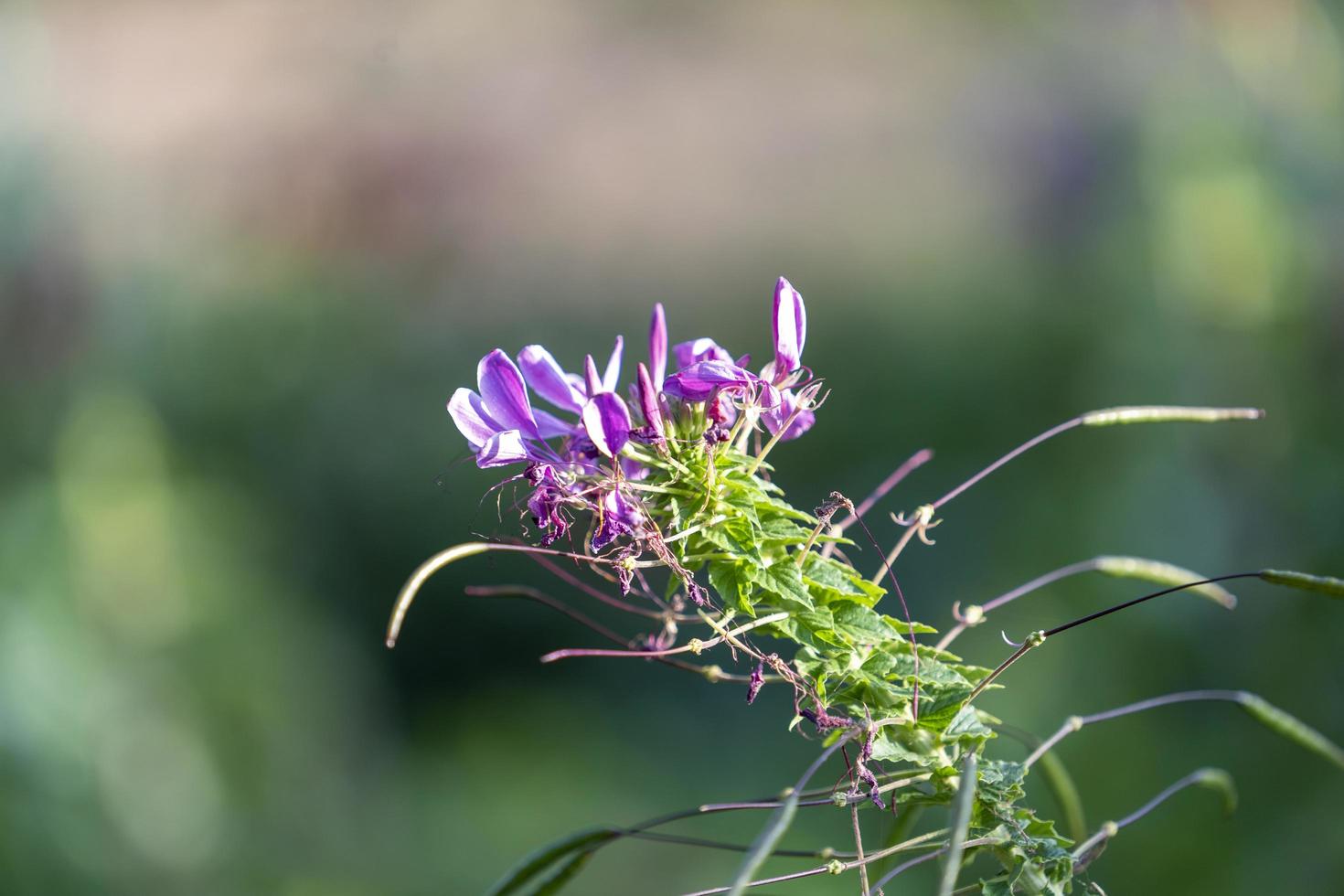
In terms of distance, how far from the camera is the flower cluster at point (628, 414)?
669 millimetres

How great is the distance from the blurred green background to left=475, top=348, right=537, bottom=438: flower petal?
0.96m

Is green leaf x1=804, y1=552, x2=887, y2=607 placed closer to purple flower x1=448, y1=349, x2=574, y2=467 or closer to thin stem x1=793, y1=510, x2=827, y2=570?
thin stem x1=793, y1=510, x2=827, y2=570

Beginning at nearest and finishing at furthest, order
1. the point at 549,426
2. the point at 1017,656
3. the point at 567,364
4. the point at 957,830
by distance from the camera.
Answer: the point at 957,830
the point at 1017,656
the point at 549,426
the point at 567,364

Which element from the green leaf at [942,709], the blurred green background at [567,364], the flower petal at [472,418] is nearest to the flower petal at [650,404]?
the flower petal at [472,418]

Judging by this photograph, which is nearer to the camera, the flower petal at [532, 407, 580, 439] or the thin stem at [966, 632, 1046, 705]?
the thin stem at [966, 632, 1046, 705]

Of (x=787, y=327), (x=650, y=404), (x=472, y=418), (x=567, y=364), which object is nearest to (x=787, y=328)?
(x=787, y=327)

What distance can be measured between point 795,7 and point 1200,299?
500 centimetres

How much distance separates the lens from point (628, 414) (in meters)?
0.66

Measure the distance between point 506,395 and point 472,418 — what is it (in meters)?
0.03

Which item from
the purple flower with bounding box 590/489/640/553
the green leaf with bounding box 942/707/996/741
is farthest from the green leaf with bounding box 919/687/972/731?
the purple flower with bounding box 590/489/640/553

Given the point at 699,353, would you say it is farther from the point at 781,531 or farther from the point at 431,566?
the point at 431,566

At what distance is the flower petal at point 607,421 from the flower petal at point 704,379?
0.05m

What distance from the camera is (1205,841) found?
246 centimetres

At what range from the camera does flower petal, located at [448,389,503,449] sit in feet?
2.23
